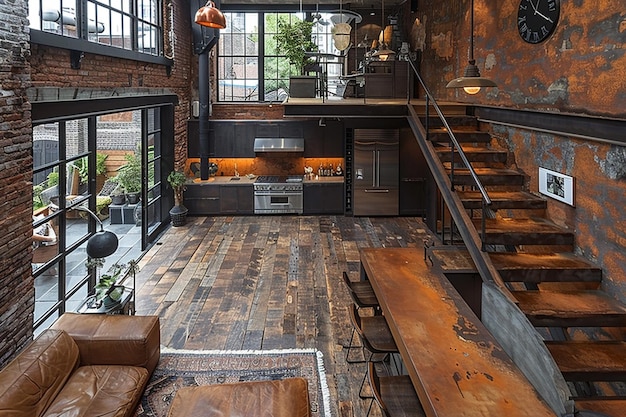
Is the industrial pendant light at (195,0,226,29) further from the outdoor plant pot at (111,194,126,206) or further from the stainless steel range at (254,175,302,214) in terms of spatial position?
the stainless steel range at (254,175,302,214)

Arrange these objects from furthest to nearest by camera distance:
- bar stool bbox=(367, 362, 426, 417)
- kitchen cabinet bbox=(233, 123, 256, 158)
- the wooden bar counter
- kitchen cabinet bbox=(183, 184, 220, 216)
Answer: kitchen cabinet bbox=(233, 123, 256, 158)
kitchen cabinet bbox=(183, 184, 220, 216)
bar stool bbox=(367, 362, 426, 417)
the wooden bar counter

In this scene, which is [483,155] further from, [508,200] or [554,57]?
Result: [554,57]

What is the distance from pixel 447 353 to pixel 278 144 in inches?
334

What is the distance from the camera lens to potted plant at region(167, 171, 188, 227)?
9828 mm

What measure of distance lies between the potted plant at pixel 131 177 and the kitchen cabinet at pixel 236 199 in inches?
103

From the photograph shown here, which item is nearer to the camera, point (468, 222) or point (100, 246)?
point (100, 246)

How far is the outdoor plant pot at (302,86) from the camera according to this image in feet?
29.8

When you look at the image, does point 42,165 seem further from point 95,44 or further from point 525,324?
point 525,324

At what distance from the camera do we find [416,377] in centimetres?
289

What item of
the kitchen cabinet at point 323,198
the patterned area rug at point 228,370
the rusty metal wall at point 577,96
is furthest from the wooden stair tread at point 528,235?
the kitchen cabinet at point 323,198

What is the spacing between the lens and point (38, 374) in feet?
11.1

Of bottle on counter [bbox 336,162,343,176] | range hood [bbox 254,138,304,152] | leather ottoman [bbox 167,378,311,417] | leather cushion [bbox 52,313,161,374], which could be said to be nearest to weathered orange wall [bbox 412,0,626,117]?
leather ottoman [bbox 167,378,311,417]

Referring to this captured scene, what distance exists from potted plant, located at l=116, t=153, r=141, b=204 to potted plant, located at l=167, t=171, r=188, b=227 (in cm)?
138

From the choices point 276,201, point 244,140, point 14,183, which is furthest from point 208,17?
point 276,201
